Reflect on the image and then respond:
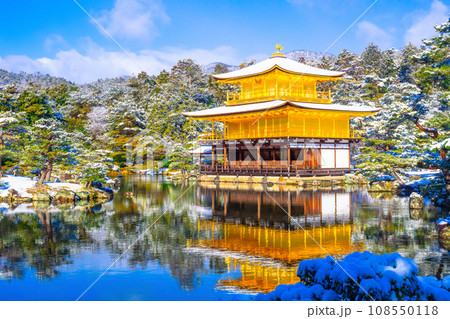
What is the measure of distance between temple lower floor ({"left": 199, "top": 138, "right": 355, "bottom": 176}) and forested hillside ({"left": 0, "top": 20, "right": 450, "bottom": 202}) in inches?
95.1

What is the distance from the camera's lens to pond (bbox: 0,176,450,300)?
784 centimetres

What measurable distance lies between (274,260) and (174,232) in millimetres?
4389

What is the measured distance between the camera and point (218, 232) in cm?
1288

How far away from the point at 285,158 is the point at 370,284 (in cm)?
2866

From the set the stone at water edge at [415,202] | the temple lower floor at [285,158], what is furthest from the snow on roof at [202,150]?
the stone at water edge at [415,202]

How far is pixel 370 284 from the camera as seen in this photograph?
532 centimetres

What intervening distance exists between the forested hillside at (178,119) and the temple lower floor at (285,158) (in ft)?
7.93

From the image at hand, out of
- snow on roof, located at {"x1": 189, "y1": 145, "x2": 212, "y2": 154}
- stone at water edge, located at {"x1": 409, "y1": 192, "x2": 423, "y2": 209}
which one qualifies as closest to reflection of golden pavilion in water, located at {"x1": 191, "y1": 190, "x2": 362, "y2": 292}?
stone at water edge, located at {"x1": 409, "y1": 192, "x2": 423, "y2": 209}

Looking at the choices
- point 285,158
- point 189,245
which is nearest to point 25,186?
point 189,245

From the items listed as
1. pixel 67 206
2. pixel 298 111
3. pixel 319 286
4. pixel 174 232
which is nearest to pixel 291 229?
pixel 174 232

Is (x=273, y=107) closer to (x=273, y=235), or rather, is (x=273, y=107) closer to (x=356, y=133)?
(x=356, y=133)

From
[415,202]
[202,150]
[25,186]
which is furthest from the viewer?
[202,150]

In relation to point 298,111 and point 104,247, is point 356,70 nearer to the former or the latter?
point 298,111

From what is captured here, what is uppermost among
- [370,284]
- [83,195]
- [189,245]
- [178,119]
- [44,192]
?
[178,119]
